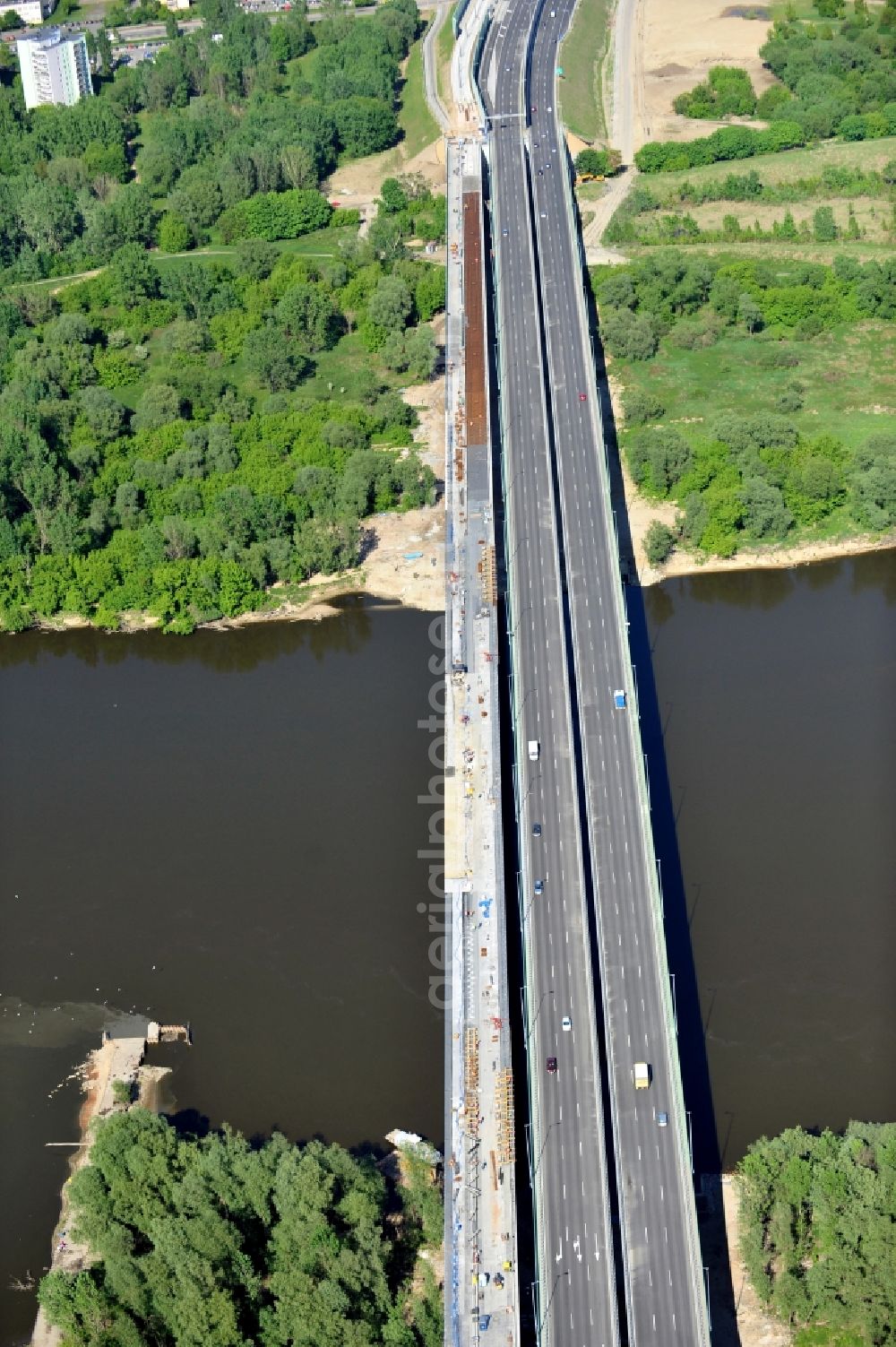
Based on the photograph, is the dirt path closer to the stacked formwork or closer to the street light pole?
the street light pole

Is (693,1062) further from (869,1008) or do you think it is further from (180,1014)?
(180,1014)

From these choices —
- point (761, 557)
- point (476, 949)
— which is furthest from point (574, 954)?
point (761, 557)

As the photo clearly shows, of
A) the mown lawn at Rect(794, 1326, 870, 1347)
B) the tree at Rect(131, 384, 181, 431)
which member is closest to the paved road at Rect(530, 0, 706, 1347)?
the mown lawn at Rect(794, 1326, 870, 1347)

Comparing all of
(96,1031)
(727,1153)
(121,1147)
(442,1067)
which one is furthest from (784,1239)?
(96,1031)

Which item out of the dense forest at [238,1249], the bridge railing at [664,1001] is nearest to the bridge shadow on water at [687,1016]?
the bridge railing at [664,1001]

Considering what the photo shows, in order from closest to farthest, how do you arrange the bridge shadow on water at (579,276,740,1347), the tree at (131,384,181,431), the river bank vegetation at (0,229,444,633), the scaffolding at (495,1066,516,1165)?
the bridge shadow on water at (579,276,740,1347)
the scaffolding at (495,1066,516,1165)
the river bank vegetation at (0,229,444,633)
the tree at (131,384,181,431)

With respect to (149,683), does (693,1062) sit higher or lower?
lower
